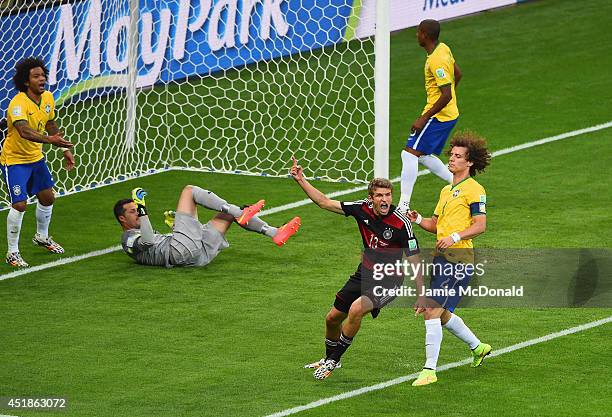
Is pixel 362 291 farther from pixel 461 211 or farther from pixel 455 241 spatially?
pixel 461 211

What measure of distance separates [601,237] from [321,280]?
112 inches

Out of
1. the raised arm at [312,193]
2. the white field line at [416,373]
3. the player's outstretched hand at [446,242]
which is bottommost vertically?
the white field line at [416,373]

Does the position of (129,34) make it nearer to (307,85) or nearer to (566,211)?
(307,85)

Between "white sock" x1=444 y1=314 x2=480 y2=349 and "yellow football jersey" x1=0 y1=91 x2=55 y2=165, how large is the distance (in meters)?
5.11

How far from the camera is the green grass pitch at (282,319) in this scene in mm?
9680

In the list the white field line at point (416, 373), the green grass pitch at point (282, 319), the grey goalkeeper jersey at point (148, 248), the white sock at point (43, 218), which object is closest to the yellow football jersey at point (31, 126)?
the white sock at point (43, 218)

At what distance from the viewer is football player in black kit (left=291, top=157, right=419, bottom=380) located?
10000 mm

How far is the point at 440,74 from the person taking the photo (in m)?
13.8

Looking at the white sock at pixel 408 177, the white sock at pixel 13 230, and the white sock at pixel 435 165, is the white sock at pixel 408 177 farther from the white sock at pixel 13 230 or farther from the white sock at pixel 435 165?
the white sock at pixel 13 230

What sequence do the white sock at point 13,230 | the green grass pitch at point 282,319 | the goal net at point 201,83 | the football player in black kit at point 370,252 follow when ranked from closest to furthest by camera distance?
the green grass pitch at point 282,319 < the football player in black kit at point 370,252 < the white sock at point 13,230 < the goal net at point 201,83

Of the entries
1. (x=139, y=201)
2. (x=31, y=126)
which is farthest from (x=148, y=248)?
(x=31, y=126)

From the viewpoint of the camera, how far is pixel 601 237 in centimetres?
1364

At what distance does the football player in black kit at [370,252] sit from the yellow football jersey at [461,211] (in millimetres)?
263

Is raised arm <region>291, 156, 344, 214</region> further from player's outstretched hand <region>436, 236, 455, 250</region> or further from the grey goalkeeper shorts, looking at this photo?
the grey goalkeeper shorts
